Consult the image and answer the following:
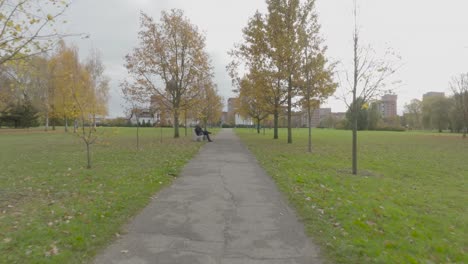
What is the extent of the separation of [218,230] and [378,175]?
6.96 meters

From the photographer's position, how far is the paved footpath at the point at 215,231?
10.9 feet

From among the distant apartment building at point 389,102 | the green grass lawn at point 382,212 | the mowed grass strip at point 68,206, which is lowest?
the green grass lawn at point 382,212

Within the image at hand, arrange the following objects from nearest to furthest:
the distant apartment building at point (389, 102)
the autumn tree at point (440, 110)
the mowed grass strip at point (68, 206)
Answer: the mowed grass strip at point (68, 206) < the distant apartment building at point (389, 102) < the autumn tree at point (440, 110)

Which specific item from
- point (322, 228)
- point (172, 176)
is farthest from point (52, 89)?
point (322, 228)

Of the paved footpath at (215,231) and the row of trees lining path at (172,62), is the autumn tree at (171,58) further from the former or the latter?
the paved footpath at (215,231)

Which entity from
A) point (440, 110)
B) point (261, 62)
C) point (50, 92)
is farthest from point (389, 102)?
point (440, 110)

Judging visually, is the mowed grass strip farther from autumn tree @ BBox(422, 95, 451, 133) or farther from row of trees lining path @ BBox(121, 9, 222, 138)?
autumn tree @ BBox(422, 95, 451, 133)

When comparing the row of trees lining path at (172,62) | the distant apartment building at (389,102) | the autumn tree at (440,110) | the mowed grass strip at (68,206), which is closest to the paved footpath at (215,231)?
the mowed grass strip at (68,206)

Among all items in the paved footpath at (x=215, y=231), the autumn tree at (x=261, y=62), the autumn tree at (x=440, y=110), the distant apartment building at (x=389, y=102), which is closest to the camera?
the paved footpath at (x=215, y=231)

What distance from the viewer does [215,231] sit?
4098mm

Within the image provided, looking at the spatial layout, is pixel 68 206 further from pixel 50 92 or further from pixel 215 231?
pixel 50 92

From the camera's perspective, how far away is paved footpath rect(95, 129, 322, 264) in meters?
3.32

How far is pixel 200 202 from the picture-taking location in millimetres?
5555

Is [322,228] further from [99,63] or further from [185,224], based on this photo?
[99,63]
